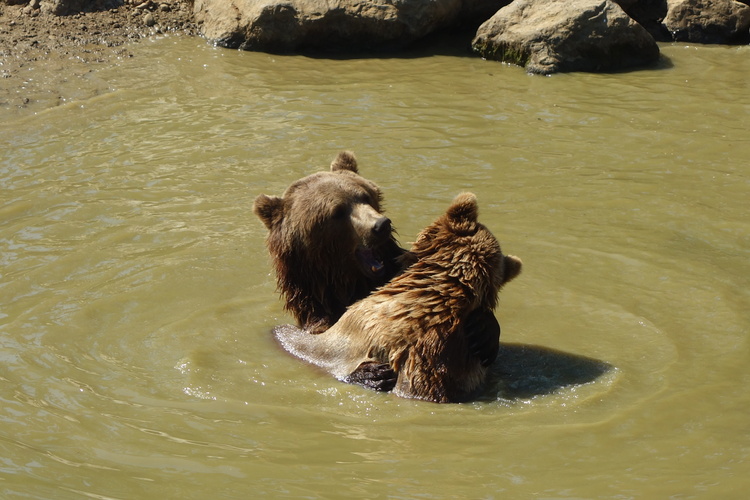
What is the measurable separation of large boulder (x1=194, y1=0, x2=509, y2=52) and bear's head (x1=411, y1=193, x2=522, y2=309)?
8.93 m

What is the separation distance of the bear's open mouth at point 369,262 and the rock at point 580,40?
24.8 ft

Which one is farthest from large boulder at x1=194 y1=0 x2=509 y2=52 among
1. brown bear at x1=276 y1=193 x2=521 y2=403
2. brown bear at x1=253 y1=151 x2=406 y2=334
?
brown bear at x1=276 y1=193 x2=521 y2=403

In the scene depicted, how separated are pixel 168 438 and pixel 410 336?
1.40 meters

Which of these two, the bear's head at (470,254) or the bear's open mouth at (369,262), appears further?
the bear's open mouth at (369,262)

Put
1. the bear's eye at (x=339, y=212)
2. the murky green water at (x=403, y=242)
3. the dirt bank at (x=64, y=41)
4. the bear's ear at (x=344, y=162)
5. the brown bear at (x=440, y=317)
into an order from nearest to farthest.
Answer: the murky green water at (x=403, y=242), the brown bear at (x=440, y=317), the bear's eye at (x=339, y=212), the bear's ear at (x=344, y=162), the dirt bank at (x=64, y=41)

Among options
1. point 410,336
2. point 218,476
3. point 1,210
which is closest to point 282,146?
point 1,210

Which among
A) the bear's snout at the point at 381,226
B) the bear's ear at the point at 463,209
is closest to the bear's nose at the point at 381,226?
the bear's snout at the point at 381,226

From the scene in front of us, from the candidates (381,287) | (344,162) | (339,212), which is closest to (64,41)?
(344,162)

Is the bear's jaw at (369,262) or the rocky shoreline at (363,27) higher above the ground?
the rocky shoreline at (363,27)

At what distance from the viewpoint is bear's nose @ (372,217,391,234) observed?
229 inches

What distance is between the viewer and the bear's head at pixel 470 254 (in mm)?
5551

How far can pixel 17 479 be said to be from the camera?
4.52 meters

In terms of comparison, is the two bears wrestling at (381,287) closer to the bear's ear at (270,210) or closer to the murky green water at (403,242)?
the bear's ear at (270,210)

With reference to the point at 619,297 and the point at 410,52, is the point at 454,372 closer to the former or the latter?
the point at 619,297
